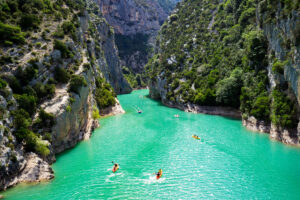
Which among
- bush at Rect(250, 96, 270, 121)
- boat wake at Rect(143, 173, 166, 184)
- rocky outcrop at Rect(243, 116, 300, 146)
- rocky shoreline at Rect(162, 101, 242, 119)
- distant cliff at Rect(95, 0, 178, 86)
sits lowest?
boat wake at Rect(143, 173, 166, 184)

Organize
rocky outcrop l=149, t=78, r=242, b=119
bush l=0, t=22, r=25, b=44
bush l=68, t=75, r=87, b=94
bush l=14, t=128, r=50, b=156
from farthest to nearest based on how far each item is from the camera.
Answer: rocky outcrop l=149, t=78, r=242, b=119, bush l=68, t=75, r=87, b=94, bush l=0, t=22, r=25, b=44, bush l=14, t=128, r=50, b=156

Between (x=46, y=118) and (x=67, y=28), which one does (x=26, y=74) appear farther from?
(x=67, y=28)

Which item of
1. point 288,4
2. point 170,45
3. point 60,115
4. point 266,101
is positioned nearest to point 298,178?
point 266,101

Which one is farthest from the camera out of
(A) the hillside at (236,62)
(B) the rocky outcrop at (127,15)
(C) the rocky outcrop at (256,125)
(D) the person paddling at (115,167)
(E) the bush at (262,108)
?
(B) the rocky outcrop at (127,15)

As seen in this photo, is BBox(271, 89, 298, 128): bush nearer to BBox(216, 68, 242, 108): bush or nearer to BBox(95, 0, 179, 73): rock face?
BBox(216, 68, 242, 108): bush

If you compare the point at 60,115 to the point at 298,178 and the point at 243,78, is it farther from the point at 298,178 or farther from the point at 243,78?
the point at 243,78

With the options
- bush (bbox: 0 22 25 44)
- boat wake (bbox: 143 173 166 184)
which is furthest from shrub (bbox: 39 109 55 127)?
boat wake (bbox: 143 173 166 184)

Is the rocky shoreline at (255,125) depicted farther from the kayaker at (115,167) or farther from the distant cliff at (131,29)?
the distant cliff at (131,29)

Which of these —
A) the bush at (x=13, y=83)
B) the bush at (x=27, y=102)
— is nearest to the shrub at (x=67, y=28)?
the bush at (x=13, y=83)
